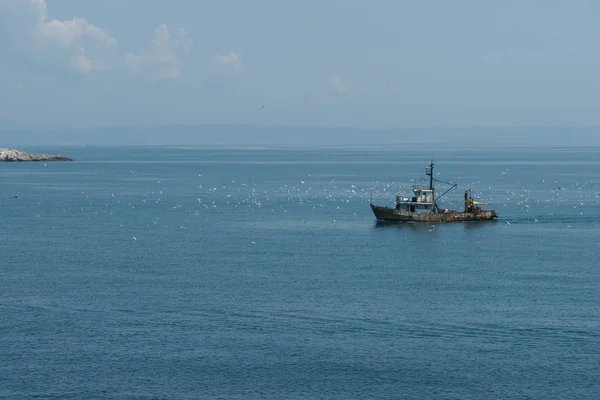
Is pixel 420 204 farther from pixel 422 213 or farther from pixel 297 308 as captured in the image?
pixel 297 308

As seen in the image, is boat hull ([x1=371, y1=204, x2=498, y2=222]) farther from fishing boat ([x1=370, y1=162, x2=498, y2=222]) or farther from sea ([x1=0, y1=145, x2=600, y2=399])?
sea ([x1=0, y1=145, x2=600, y2=399])

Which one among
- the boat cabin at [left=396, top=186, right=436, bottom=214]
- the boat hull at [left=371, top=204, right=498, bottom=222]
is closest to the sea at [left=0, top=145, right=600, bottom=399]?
the boat hull at [left=371, top=204, right=498, bottom=222]

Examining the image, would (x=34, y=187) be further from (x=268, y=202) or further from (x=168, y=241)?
(x=168, y=241)

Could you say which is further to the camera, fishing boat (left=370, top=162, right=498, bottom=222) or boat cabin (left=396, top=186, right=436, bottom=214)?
boat cabin (left=396, top=186, right=436, bottom=214)

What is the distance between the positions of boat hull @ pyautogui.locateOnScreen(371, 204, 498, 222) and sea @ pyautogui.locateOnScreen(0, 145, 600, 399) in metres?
1.68

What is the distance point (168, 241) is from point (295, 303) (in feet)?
106

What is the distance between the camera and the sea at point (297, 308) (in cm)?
4547

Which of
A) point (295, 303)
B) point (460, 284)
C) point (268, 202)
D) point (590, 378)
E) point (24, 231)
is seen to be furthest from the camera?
point (268, 202)

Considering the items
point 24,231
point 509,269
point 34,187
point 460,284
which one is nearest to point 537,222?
point 509,269

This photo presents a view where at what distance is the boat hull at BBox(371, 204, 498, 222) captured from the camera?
106 meters

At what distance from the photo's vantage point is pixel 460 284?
222ft

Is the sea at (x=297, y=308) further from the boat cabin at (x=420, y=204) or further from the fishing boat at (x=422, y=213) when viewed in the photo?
the boat cabin at (x=420, y=204)

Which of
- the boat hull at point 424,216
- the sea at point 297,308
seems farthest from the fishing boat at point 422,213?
the sea at point 297,308

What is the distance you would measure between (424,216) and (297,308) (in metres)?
50.0
